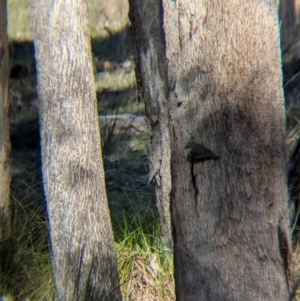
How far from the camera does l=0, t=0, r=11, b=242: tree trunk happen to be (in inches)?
219

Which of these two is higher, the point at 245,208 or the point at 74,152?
the point at 74,152

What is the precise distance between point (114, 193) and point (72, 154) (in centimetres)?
259

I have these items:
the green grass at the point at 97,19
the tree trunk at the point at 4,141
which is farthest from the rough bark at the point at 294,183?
the green grass at the point at 97,19

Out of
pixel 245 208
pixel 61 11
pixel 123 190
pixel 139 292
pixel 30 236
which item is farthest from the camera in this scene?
Answer: pixel 123 190

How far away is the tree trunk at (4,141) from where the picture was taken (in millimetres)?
5566

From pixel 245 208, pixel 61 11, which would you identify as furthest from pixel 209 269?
pixel 61 11

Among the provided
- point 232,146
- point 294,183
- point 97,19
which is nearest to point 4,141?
point 294,183

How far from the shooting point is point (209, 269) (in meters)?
3.22

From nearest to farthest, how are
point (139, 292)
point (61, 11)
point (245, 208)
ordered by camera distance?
point (245, 208)
point (61, 11)
point (139, 292)

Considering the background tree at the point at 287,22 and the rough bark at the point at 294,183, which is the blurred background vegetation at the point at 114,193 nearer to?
the rough bark at the point at 294,183

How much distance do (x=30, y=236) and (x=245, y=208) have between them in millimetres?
3125

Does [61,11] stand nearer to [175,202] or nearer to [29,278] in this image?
[175,202]

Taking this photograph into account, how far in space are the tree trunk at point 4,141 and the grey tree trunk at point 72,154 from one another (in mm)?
1063

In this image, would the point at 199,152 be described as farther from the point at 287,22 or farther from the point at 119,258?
the point at 287,22
